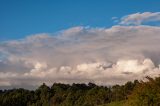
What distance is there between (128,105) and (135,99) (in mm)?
4503

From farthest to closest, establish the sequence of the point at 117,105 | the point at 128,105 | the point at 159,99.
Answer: the point at 117,105 < the point at 128,105 < the point at 159,99

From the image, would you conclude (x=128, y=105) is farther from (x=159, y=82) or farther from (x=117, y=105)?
(x=117, y=105)

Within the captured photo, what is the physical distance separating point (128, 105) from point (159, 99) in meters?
9.18

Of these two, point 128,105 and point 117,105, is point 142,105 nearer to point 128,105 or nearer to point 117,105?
point 128,105

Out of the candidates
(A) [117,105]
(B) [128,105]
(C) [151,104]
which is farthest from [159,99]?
(A) [117,105]

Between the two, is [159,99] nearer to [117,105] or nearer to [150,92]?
[150,92]

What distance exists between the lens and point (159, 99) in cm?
8719

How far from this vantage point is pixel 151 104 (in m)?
88.1

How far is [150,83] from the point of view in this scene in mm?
90688

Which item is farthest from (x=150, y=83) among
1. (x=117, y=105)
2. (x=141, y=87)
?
(x=117, y=105)

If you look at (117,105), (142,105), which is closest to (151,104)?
(142,105)

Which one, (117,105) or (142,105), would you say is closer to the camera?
(142,105)

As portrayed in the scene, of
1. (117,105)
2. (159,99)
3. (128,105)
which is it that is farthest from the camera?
(117,105)

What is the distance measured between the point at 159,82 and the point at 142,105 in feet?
23.2
